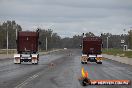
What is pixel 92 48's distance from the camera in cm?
5462

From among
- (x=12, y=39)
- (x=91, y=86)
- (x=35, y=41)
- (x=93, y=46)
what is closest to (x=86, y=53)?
(x=93, y=46)

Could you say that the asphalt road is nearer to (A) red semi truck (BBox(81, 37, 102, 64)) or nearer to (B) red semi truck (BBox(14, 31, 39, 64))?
(B) red semi truck (BBox(14, 31, 39, 64))

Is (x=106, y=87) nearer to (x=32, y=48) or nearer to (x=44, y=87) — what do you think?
(x=44, y=87)

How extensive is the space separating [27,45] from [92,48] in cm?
890

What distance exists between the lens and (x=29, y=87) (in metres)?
19.5

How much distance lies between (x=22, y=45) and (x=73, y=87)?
3120cm

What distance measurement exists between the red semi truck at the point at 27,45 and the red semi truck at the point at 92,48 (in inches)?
282

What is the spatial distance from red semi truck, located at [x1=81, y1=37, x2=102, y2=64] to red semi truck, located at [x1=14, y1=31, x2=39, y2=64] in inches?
282

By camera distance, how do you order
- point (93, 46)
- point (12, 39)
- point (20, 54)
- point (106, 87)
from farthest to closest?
1. point (12, 39)
2. point (93, 46)
3. point (20, 54)
4. point (106, 87)

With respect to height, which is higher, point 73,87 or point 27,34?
point 27,34

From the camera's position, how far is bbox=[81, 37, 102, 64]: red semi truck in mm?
54656

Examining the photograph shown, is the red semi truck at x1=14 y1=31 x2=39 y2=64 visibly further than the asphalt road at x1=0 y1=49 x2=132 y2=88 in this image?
Yes

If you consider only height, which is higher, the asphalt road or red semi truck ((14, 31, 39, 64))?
red semi truck ((14, 31, 39, 64))

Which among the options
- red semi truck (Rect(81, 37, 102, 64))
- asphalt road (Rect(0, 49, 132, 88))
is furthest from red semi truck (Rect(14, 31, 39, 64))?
asphalt road (Rect(0, 49, 132, 88))
